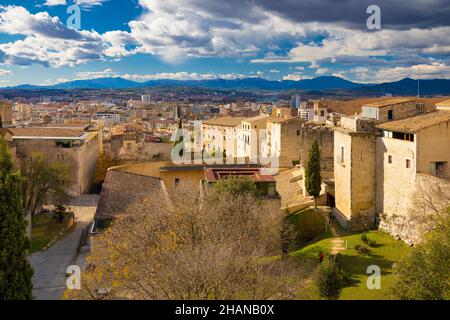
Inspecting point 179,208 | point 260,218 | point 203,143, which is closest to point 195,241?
point 179,208

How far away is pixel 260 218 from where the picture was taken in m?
20.5

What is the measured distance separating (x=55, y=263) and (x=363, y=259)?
14979 mm

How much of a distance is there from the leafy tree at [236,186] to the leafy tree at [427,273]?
886 centimetres

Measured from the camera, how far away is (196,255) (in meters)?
13.8

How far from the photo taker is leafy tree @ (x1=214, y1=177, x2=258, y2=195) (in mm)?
21875

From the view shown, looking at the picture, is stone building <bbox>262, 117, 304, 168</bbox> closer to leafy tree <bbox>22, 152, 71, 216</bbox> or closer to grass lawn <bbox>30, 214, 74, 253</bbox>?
leafy tree <bbox>22, 152, 71, 216</bbox>

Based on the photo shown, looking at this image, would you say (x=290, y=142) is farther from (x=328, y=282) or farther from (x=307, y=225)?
(x=328, y=282)

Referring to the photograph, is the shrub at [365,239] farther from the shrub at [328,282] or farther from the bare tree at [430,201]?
the shrub at [328,282]

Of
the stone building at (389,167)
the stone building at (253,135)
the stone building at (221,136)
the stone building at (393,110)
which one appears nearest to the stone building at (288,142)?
the stone building at (253,135)

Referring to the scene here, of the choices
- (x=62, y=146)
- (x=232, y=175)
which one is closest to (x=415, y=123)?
(x=232, y=175)

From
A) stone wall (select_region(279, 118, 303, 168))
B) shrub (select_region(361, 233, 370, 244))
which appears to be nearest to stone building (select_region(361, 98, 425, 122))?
shrub (select_region(361, 233, 370, 244))

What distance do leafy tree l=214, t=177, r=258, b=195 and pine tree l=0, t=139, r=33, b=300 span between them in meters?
9.44

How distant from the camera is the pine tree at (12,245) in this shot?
13.9 meters

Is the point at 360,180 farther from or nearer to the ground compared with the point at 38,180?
farther from the ground
